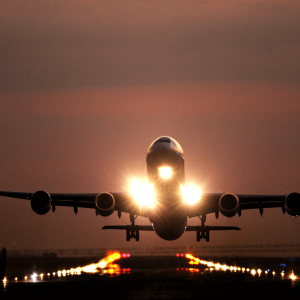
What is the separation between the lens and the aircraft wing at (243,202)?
138 feet

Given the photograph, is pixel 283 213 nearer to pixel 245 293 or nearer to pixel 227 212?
pixel 227 212

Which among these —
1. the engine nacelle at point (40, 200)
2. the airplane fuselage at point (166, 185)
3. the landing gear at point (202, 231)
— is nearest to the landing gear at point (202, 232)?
the landing gear at point (202, 231)

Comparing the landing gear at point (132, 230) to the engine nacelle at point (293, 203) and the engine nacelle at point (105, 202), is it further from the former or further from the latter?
the engine nacelle at point (293, 203)

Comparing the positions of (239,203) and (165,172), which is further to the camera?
(239,203)

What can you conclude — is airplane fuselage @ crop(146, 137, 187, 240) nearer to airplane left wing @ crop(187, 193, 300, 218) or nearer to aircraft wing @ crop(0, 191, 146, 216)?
airplane left wing @ crop(187, 193, 300, 218)

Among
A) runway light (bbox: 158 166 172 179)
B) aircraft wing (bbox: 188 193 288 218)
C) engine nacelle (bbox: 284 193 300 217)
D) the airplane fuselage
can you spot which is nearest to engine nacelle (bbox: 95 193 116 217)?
the airplane fuselage

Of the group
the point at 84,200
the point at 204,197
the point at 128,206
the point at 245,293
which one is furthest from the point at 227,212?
the point at 245,293

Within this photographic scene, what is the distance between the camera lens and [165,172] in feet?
127

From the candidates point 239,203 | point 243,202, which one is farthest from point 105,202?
point 243,202

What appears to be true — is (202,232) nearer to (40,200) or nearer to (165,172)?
(165,172)

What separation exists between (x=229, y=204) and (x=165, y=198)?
213 inches

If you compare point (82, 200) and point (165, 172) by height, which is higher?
point (165, 172)

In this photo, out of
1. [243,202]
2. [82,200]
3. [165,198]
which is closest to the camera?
[165,198]

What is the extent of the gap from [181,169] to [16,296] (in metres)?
Result: 21.7
